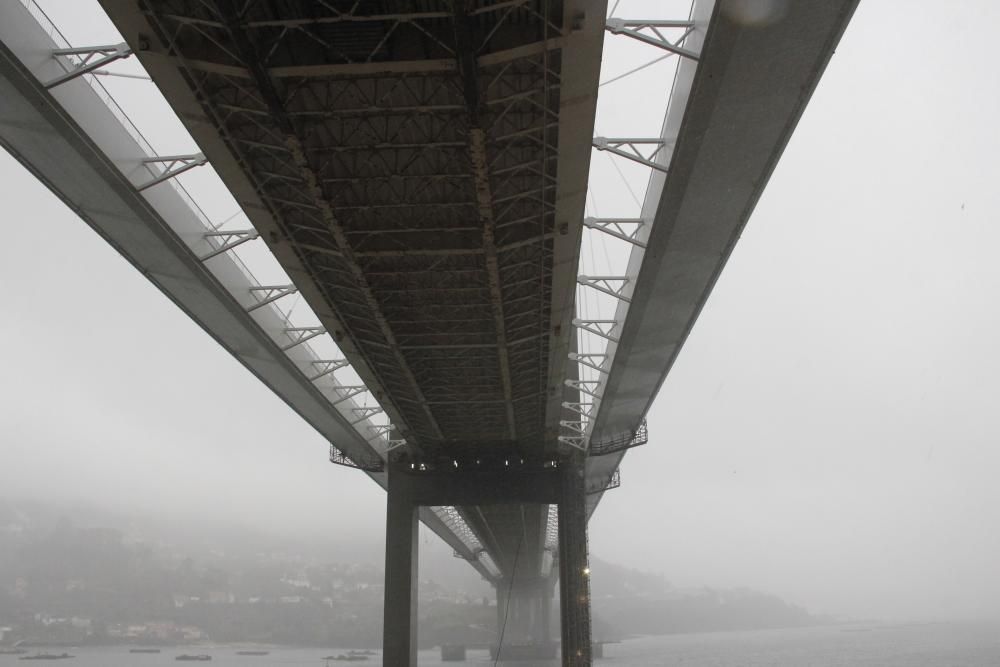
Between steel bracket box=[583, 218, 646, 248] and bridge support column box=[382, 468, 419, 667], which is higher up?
steel bracket box=[583, 218, 646, 248]

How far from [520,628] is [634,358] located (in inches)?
5360

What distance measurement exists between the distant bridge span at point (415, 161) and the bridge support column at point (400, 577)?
51.1ft

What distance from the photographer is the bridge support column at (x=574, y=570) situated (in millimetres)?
42438

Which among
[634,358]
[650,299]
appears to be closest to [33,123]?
[650,299]

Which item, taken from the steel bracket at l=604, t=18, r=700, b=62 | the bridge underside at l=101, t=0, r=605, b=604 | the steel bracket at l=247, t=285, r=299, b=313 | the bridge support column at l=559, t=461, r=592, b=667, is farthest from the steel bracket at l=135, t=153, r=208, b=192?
the bridge support column at l=559, t=461, r=592, b=667

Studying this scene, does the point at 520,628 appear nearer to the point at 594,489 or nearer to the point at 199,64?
the point at 594,489

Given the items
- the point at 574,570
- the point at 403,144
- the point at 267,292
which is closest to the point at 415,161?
the point at 403,144

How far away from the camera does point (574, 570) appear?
4344 centimetres

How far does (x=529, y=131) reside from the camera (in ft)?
55.3

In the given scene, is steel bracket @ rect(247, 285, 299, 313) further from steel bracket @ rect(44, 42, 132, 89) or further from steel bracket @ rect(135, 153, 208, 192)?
steel bracket @ rect(44, 42, 132, 89)

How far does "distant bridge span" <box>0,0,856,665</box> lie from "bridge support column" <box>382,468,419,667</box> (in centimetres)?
1558

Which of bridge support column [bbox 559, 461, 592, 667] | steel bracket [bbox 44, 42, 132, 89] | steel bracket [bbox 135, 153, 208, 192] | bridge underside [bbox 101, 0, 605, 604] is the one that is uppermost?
steel bracket [bbox 44, 42, 132, 89]

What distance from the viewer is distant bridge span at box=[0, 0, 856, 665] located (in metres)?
14.8

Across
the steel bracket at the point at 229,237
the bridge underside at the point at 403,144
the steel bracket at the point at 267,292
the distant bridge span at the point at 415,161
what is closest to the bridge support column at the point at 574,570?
the distant bridge span at the point at 415,161
